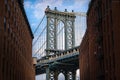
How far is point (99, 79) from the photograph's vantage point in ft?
188

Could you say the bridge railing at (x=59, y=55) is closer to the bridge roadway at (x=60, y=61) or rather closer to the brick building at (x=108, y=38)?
the bridge roadway at (x=60, y=61)

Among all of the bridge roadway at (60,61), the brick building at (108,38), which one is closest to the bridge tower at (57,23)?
the bridge roadway at (60,61)

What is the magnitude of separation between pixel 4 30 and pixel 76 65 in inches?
4382

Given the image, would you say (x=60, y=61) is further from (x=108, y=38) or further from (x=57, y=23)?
(x=108, y=38)

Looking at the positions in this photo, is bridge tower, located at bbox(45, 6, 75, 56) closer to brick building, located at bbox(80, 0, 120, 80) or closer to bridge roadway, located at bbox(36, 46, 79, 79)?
bridge roadway, located at bbox(36, 46, 79, 79)

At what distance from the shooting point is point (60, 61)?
6152 inches

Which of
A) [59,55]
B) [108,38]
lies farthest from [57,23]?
[108,38]

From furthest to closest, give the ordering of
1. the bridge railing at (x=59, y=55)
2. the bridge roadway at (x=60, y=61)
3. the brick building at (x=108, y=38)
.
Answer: the bridge roadway at (x=60, y=61) → the bridge railing at (x=59, y=55) → the brick building at (x=108, y=38)

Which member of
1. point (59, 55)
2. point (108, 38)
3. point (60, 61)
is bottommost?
point (60, 61)

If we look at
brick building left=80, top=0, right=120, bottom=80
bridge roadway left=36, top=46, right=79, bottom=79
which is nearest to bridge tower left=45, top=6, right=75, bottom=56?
bridge roadway left=36, top=46, right=79, bottom=79

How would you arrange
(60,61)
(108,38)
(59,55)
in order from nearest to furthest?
1. (108,38)
2. (60,61)
3. (59,55)

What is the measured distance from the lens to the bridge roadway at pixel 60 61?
14744 centimetres

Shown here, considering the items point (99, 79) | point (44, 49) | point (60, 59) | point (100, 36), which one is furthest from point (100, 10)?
point (44, 49)

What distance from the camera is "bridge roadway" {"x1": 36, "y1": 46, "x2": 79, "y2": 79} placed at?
147438 millimetres
